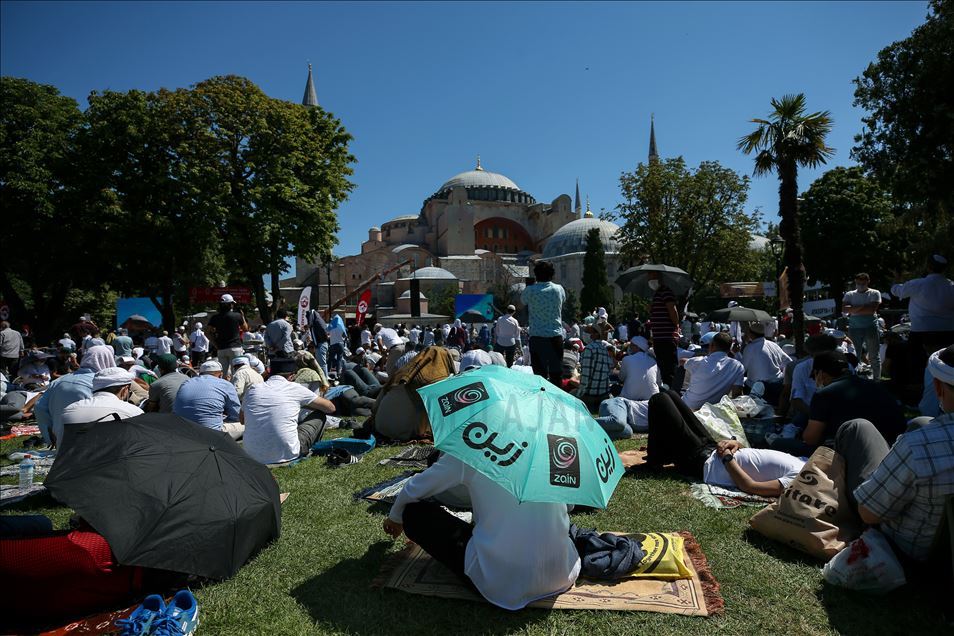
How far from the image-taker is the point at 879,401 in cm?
396

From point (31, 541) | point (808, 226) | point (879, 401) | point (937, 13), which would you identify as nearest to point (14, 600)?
point (31, 541)

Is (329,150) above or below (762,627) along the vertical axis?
above

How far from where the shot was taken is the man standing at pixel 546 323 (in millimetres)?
7559

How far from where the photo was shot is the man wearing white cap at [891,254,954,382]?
7047mm

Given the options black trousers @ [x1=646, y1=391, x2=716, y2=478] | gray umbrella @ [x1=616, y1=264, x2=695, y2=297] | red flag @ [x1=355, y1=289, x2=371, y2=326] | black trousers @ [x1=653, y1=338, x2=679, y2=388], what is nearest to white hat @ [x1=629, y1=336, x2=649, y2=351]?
black trousers @ [x1=653, y1=338, x2=679, y2=388]

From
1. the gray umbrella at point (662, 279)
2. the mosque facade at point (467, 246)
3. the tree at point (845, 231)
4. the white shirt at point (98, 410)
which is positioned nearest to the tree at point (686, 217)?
the tree at point (845, 231)

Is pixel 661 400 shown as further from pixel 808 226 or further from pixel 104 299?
pixel 104 299

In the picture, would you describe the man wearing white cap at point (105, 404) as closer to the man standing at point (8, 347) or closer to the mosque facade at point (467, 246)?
the man standing at point (8, 347)

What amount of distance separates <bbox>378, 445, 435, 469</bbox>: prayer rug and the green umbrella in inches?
120

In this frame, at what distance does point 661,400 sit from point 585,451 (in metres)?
2.60

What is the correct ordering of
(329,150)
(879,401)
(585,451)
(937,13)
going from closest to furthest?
(585,451), (879,401), (937,13), (329,150)

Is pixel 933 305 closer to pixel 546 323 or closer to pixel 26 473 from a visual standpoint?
pixel 546 323

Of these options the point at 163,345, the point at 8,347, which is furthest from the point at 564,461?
the point at 163,345

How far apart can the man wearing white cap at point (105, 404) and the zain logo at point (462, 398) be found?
309cm
